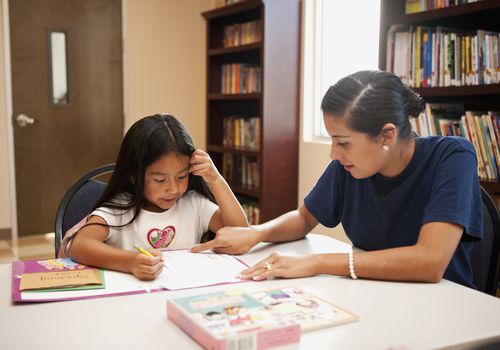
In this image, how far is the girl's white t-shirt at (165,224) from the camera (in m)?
1.55

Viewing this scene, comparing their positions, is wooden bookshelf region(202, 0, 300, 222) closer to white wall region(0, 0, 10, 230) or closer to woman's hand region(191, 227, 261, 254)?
white wall region(0, 0, 10, 230)

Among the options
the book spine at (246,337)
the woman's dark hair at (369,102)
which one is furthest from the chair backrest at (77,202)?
the book spine at (246,337)

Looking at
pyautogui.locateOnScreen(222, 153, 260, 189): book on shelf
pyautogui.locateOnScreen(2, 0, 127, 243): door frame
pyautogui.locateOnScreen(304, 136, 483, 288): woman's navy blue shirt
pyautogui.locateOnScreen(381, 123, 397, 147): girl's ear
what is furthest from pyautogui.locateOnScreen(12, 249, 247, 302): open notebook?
pyautogui.locateOnScreen(2, 0, 127, 243): door frame

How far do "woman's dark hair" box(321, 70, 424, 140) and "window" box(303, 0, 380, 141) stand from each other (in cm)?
191

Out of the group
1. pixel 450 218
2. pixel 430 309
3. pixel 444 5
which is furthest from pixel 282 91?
pixel 430 309

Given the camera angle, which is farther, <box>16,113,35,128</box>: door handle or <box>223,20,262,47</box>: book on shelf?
<box>16,113,35,128</box>: door handle

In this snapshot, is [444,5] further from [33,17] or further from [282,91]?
[33,17]

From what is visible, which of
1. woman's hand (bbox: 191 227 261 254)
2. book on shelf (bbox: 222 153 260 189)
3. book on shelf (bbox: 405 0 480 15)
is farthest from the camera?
book on shelf (bbox: 222 153 260 189)

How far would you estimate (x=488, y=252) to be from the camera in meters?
1.45

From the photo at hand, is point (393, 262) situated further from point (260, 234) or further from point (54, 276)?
point (54, 276)

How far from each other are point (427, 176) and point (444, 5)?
4.05ft

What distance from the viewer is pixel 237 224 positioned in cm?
166

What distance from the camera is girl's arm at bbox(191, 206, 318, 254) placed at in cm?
148

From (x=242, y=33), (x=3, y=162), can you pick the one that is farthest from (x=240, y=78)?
(x=3, y=162)
